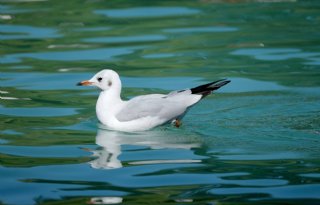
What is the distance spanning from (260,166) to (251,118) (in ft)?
6.30

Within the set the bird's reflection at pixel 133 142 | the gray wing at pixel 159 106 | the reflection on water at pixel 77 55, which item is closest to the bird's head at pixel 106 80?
the gray wing at pixel 159 106

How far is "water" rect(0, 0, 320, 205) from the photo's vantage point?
7.88 meters

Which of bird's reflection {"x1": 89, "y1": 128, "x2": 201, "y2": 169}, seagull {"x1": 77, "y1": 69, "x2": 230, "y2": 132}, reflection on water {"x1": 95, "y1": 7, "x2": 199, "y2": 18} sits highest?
reflection on water {"x1": 95, "y1": 7, "x2": 199, "y2": 18}

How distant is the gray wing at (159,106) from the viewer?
9.84 m

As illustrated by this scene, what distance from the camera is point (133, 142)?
9.55 m

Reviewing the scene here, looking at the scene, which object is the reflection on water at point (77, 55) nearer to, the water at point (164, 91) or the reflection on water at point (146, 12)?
the water at point (164, 91)

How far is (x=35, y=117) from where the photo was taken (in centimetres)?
1072

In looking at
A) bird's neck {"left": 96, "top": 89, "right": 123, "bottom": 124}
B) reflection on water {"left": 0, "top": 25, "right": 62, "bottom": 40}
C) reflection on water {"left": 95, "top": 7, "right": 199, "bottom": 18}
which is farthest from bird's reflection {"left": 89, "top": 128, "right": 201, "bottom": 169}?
reflection on water {"left": 95, "top": 7, "right": 199, "bottom": 18}

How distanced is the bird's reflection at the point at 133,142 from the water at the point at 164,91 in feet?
0.06

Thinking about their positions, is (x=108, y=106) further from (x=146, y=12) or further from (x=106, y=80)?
(x=146, y=12)

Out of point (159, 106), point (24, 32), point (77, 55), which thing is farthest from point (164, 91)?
point (24, 32)

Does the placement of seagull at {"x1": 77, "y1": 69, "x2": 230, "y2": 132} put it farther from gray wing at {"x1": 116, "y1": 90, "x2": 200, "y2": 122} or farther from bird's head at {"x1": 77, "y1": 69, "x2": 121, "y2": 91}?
bird's head at {"x1": 77, "y1": 69, "x2": 121, "y2": 91}

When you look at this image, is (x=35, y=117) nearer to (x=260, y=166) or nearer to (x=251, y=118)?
(x=251, y=118)

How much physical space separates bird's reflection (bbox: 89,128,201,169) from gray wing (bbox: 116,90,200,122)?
7.9 inches
